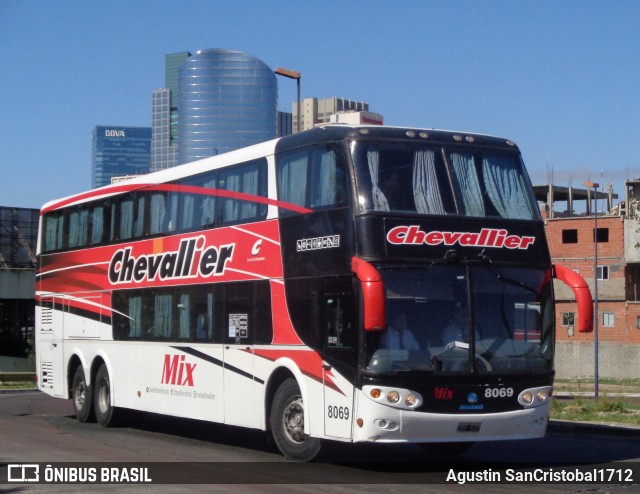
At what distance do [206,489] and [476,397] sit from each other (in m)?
3.57

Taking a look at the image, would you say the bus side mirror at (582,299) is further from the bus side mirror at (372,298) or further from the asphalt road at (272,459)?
the bus side mirror at (372,298)

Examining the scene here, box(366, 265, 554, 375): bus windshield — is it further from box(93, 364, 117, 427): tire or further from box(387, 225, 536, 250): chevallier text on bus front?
box(93, 364, 117, 427): tire

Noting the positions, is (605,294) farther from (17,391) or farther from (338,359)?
(338,359)

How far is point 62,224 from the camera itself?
950 inches

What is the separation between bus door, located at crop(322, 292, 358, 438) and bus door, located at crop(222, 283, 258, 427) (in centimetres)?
228

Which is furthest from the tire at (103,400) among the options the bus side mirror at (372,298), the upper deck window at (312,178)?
the bus side mirror at (372,298)

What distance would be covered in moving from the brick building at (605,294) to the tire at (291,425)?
66463mm

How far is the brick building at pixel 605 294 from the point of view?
81.2 meters

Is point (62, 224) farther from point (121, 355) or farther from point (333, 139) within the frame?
point (333, 139)

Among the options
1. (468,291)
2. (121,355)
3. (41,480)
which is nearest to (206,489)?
(41,480)

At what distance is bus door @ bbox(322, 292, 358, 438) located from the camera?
13766 mm

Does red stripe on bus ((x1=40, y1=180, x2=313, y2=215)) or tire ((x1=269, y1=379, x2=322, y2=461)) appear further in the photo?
red stripe on bus ((x1=40, y1=180, x2=313, y2=215))

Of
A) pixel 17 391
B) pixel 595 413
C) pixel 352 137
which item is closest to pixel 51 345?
pixel 595 413

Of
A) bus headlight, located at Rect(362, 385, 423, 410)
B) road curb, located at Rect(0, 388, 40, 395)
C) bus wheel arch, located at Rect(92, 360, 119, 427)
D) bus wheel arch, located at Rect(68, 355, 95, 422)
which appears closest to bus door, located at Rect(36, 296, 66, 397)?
bus wheel arch, located at Rect(68, 355, 95, 422)
